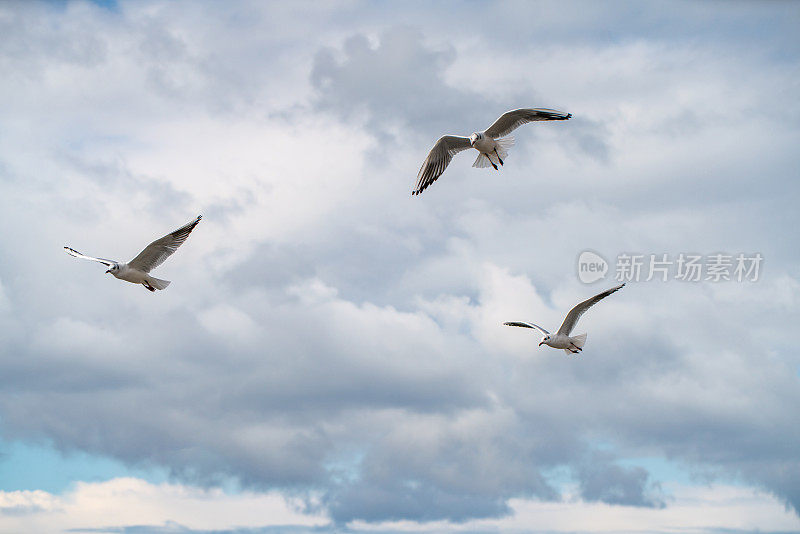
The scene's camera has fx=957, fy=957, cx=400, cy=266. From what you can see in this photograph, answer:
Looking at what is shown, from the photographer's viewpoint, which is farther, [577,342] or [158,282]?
[577,342]

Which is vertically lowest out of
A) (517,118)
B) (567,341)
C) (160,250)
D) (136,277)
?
(136,277)

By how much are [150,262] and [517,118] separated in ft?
40.9

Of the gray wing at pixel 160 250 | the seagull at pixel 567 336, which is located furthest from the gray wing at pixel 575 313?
the gray wing at pixel 160 250

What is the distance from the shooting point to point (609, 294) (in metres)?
30.1

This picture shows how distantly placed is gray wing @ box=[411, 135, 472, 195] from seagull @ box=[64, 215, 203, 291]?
25.0 ft

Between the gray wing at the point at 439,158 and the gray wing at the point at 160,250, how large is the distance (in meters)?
7.50

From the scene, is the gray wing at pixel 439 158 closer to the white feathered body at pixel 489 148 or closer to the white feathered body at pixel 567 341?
the white feathered body at pixel 489 148

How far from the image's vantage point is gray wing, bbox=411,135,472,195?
103 ft

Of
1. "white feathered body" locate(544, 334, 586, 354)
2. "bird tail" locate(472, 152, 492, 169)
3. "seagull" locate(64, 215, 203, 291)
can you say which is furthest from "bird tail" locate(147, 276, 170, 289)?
"white feathered body" locate(544, 334, 586, 354)

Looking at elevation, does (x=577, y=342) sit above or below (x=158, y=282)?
above

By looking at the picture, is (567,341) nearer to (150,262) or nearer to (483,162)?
(483,162)

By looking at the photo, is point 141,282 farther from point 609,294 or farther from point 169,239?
point 609,294

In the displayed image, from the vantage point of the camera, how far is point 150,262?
3022cm

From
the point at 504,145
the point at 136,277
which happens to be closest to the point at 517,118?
the point at 504,145
